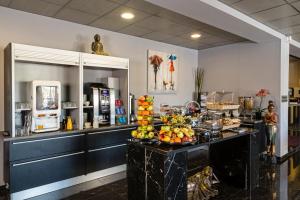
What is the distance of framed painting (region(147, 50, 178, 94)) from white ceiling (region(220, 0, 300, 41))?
85.5 inches

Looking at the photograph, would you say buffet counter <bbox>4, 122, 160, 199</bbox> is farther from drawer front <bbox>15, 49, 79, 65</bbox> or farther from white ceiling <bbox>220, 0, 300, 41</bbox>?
white ceiling <bbox>220, 0, 300, 41</bbox>

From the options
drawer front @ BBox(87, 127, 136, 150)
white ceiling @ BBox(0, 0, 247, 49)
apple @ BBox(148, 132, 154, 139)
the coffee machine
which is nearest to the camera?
apple @ BBox(148, 132, 154, 139)

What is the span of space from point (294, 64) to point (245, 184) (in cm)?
707

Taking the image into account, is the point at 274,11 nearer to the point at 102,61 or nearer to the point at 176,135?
the point at 176,135

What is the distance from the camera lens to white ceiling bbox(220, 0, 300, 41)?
2.96 m

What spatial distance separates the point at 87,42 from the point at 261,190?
367 centimetres

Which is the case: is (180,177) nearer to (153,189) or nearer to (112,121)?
(153,189)

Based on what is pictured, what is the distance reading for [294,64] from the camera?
27.3 ft

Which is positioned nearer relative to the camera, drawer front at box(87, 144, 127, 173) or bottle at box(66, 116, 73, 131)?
bottle at box(66, 116, 73, 131)

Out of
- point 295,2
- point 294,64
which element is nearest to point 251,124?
point 295,2

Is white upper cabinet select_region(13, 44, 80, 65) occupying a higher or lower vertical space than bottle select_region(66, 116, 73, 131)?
higher

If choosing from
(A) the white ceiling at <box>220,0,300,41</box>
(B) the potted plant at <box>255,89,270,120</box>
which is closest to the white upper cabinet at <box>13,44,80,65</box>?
(A) the white ceiling at <box>220,0,300,41</box>

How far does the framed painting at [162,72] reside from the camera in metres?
4.95

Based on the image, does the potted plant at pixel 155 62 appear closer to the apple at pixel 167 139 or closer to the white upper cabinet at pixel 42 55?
the white upper cabinet at pixel 42 55
